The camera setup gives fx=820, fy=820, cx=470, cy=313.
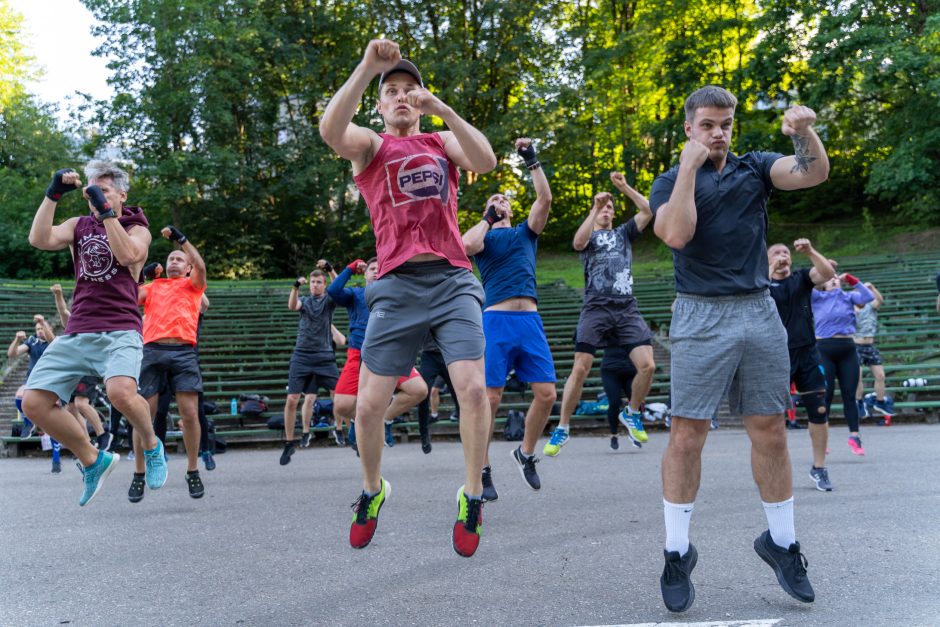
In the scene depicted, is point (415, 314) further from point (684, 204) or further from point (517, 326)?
point (517, 326)

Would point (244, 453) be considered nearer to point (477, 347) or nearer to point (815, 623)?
point (477, 347)

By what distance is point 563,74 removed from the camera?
123 feet

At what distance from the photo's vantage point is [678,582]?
357cm

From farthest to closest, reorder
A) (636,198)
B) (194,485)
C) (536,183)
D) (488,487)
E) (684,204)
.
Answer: (194,485) → (636,198) → (488,487) → (536,183) → (684,204)

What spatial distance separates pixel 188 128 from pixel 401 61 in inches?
1465

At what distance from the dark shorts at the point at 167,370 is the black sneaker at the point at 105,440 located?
3.61m

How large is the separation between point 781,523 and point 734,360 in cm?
81

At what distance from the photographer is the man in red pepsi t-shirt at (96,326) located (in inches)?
219

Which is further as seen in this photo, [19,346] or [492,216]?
[19,346]

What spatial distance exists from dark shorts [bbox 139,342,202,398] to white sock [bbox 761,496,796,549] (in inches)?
216

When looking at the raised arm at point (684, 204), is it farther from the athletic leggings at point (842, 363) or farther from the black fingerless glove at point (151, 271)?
the black fingerless glove at point (151, 271)

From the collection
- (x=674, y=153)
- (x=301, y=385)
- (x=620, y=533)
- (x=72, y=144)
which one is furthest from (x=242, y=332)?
(x=72, y=144)

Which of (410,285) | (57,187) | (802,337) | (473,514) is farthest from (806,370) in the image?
(57,187)

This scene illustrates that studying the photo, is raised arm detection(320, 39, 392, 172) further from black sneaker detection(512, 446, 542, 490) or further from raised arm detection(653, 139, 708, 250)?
black sneaker detection(512, 446, 542, 490)
